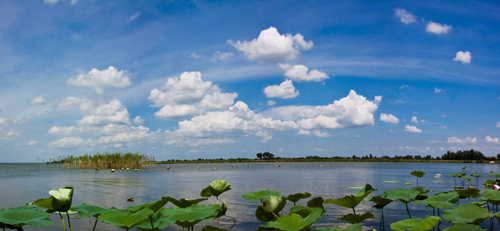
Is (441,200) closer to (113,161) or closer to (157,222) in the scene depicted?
(157,222)

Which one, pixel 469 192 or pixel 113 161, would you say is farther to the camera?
pixel 113 161

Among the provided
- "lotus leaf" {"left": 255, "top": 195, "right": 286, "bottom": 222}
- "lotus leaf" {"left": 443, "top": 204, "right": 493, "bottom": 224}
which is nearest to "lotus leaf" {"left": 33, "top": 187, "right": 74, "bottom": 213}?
"lotus leaf" {"left": 255, "top": 195, "right": 286, "bottom": 222}

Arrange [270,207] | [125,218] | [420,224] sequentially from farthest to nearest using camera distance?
[270,207]
[125,218]
[420,224]

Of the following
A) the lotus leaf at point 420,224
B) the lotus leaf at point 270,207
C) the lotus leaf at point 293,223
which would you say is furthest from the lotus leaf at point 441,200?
the lotus leaf at point 270,207

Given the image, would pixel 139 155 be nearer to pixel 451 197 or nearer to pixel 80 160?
pixel 80 160

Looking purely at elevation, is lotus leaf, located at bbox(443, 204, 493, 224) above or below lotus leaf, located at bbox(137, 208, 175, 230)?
above

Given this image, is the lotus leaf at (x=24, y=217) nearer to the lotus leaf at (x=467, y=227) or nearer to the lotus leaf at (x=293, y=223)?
the lotus leaf at (x=293, y=223)

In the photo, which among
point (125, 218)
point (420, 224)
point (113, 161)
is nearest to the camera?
point (420, 224)

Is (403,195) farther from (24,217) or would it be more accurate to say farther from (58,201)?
(24,217)

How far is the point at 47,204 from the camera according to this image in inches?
156

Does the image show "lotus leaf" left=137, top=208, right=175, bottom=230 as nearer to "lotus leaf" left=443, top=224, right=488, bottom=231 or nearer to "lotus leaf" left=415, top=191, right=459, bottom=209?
"lotus leaf" left=443, top=224, right=488, bottom=231

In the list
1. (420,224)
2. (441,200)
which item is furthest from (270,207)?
(441,200)

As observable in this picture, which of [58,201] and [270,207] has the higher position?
[58,201]

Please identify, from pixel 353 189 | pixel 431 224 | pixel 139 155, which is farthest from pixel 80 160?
pixel 431 224
